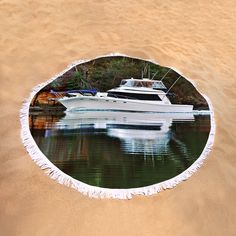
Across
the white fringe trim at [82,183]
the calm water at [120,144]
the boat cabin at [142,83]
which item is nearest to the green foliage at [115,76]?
the boat cabin at [142,83]

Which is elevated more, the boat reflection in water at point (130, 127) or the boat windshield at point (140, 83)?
the boat windshield at point (140, 83)

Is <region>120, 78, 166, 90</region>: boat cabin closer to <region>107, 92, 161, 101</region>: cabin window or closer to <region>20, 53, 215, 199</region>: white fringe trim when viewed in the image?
<region>107, 92, 161, 101</region>: cabin window

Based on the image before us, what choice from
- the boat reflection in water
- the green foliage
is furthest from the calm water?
the green foliage

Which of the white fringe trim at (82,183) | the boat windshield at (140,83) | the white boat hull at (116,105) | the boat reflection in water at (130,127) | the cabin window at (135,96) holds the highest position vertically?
the boat windshield at (140,83)

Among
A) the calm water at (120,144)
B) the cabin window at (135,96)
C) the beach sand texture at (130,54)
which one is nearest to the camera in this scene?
the beach sand texture at (130,54)

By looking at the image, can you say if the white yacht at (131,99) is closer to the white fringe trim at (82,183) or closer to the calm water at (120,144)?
the calm water at (120,144)

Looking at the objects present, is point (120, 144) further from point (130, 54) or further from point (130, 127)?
point (130, 54)
